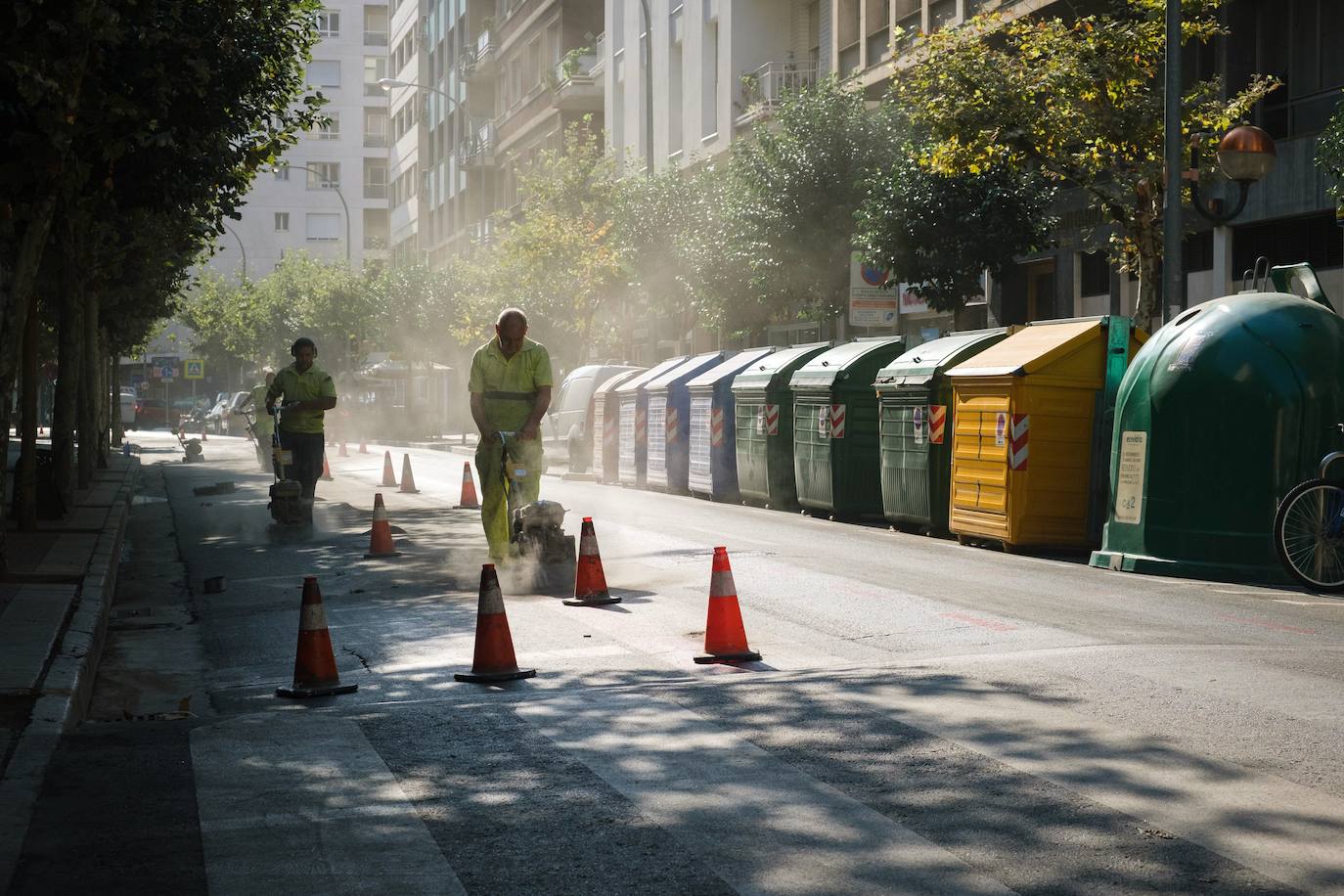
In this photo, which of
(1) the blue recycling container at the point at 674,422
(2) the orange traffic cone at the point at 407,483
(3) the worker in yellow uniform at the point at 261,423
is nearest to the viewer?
(1) the blue recycling container at the point at 674,422

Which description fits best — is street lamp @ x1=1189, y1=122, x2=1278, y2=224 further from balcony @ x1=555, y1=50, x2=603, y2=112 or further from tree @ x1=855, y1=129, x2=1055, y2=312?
balcony @ x1=555, y1=50, x2=603, y2=112

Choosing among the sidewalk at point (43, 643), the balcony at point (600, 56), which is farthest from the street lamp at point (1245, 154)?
the balcony at point (600, 56)

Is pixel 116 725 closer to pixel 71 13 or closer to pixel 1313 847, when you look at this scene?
pixel 1313 847

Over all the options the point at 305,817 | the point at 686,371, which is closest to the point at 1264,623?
the point at 305,817

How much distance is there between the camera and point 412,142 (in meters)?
92.0

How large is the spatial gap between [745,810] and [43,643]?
476cm

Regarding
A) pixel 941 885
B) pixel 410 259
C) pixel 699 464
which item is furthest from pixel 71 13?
pixel 410 259

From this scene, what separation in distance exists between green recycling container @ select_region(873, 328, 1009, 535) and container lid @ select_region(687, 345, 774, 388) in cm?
517

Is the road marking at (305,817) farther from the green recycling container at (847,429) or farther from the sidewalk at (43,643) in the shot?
the green recycling container at (847,429)

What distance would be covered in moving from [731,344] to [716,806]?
3784 cm

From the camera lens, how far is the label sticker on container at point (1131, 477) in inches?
526

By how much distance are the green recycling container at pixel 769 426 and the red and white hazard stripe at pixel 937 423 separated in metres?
4.23

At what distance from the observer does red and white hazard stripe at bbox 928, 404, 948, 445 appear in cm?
1662

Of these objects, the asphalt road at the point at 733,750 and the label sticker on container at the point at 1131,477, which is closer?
the asphalt road at the point at 733,750
